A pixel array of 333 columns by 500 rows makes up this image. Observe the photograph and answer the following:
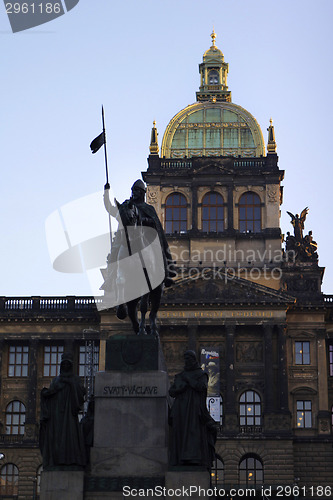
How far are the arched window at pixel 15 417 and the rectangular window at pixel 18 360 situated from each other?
6.93ft

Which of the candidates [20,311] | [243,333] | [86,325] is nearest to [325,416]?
[243,333]

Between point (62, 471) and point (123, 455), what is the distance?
3.55 ft

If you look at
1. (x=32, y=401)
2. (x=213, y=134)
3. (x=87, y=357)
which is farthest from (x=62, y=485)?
(x=213, y=134)

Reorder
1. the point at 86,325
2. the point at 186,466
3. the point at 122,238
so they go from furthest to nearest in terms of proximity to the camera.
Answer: the point at 86,325, the point at 122,238, the point at 186,466

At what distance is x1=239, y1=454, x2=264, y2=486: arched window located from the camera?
218 ft

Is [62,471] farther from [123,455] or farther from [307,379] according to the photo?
[307,379]

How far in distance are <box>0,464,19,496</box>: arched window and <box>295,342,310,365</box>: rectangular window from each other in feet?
68.0

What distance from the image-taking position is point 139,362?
1852 cm

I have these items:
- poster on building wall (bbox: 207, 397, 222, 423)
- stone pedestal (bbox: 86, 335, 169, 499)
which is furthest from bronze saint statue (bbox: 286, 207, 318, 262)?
stone pedestal (bbox: 86, 335, 169, 499)

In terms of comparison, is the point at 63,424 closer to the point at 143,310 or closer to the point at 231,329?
the point at 143,310

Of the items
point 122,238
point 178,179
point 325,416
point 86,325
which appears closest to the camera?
point 122,238

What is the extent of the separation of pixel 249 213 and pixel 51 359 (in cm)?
1829

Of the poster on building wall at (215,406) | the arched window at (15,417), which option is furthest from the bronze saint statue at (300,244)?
the arched window at (15,417)

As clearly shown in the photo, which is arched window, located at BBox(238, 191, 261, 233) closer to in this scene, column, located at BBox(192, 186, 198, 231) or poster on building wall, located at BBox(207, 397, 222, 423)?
column, located at BBox(192, 186, 198, 231)
